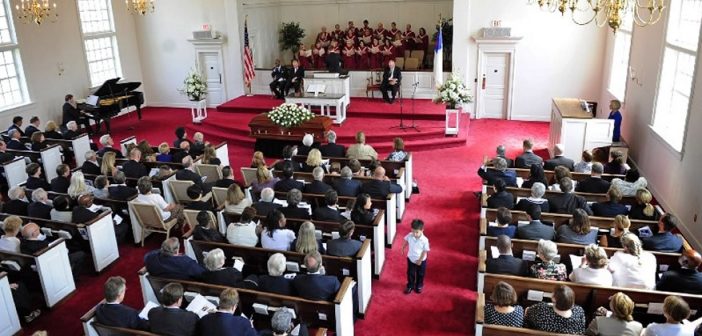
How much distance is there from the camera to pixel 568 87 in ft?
52.6

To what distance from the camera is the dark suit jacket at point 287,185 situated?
28.9ft

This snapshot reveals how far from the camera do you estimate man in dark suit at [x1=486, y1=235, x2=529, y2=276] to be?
616 centimetres

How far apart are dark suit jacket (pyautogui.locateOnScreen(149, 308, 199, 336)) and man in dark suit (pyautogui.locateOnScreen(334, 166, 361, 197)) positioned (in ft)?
12.9

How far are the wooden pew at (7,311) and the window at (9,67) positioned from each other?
403 inches

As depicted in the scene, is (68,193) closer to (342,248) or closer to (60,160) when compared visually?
(60,160)

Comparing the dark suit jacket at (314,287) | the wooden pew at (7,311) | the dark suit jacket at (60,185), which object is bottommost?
the wooden pew at (7,311)

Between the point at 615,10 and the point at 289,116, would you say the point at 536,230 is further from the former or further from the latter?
the point at 289,116

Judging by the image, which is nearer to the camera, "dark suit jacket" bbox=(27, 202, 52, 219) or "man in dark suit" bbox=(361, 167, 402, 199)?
"dark suit jacket" bbox=(27, 202, 52, 219)

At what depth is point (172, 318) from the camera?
518 cm

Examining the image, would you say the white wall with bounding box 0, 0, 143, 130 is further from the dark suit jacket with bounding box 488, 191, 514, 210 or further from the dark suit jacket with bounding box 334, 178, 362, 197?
the dark suit jacket with bounding box 488, 191, 514, 210

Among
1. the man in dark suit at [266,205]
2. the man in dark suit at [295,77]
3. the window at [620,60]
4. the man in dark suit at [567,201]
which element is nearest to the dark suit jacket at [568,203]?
the man in dark suit at [567,201]

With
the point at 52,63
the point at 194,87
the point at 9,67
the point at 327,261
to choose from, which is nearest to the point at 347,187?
the point at 327,261

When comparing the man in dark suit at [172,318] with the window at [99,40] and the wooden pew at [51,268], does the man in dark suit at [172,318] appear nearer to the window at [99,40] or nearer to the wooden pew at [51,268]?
the wooden pew at [51,268]

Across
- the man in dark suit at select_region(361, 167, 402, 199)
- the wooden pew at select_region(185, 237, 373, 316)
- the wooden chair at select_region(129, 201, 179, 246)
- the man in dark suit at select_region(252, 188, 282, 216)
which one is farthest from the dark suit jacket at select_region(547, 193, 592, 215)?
the wooden chair at select_region(129, 201, 179, 246)
